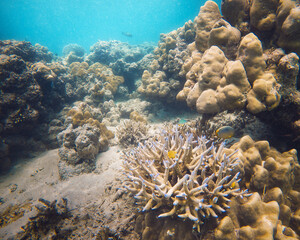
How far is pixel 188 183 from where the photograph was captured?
181 centimetres

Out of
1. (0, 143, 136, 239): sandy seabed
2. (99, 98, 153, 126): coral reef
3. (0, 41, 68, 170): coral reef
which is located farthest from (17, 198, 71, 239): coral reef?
(99, 98, 153, 126): coral reef

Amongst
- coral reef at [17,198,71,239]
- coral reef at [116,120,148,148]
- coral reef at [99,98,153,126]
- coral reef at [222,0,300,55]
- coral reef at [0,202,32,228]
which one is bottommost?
coral reef at [0,202,32,228]

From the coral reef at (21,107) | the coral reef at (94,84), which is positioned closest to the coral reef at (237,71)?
the coral reef at (94,84)

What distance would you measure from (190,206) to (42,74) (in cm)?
818

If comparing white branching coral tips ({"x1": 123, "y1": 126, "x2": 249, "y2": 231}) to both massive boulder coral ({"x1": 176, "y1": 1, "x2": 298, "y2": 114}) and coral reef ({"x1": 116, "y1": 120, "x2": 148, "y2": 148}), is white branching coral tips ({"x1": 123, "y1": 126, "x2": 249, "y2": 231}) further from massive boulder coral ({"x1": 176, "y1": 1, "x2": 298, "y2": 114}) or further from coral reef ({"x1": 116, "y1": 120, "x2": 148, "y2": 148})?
coral reef ({"x1": 116, "y1": 120, "x2": 148, "y2": 148})

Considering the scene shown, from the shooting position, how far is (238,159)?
6.97ft

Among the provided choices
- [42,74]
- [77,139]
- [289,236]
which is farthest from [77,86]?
[289,236]

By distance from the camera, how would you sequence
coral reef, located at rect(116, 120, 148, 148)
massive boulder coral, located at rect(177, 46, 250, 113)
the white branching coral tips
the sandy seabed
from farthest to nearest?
coral reef, located at rect(116, 120, 148, 148), massive boulder coral, located at rect(177, 46, 250, 113), the sandy seabed, the white branching coral tips

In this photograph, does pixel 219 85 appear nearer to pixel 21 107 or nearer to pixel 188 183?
pixel 188 183

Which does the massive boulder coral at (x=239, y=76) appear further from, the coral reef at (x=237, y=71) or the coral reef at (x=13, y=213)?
the coral reef at (x=13, y=213)

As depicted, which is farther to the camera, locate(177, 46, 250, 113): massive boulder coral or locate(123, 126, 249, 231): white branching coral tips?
locate(177, 46, 250, 113): massive boulder coral

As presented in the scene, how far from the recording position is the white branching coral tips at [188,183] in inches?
66.6

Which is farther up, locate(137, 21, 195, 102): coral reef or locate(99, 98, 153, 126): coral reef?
locate(137, 21, 195, 102): coral reef

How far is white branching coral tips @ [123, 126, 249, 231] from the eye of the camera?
1.69 m
